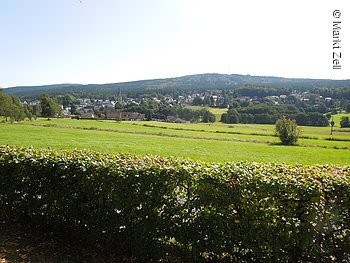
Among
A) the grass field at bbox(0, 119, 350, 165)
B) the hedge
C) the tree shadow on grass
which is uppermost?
the hedge

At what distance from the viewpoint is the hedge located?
435 centimetres

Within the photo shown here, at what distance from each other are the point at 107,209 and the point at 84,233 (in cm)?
85

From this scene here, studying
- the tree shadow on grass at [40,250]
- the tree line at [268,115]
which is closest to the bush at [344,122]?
the tree line at [268,115]

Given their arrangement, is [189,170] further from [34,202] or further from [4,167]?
[4,167]

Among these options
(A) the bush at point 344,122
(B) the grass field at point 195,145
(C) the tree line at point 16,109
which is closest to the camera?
(B) the grass field at point 195,145

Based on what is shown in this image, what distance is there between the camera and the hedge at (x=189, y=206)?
14.3 ft

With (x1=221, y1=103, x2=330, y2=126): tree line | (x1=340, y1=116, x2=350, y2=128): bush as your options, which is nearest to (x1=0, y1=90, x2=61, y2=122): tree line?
(x1=221, y1=103, x2=330, y2=126): tree line

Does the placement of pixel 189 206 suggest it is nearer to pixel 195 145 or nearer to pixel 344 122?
pixel 195 145

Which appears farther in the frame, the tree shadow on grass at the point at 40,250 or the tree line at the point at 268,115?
the tree line at the point at 268,115

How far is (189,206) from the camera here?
189 inches

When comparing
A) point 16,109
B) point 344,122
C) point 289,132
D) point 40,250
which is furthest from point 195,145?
point 16,109

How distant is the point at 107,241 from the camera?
537cm

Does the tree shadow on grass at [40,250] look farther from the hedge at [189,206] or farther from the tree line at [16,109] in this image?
the tree line at [16,109]

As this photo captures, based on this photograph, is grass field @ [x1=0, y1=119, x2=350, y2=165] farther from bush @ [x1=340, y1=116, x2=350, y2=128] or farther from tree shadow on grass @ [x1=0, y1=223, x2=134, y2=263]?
tree shadow on grass @ [x1=0, y1=223, x2=134, y2=263]
